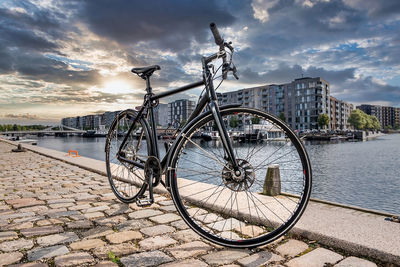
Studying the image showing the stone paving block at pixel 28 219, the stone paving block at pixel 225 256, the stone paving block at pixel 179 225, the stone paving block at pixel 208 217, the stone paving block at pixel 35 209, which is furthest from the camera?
the stone paving block at pixel 35 209

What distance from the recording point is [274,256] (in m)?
2.22

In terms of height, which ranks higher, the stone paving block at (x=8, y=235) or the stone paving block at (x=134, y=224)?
the stone paving block at (x=8, y=235)

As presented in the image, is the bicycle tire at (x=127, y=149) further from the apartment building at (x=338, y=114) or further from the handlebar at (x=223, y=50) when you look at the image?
the apartment building at (x=338, y=114)

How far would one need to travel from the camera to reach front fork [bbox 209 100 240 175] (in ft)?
7.72

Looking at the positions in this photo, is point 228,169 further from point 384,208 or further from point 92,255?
point 384,208

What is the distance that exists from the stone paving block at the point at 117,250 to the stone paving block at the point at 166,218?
680mm

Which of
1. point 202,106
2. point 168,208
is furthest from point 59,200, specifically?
point 202,106

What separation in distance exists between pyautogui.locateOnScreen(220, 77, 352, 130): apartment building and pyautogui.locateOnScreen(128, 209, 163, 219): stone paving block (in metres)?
99.7

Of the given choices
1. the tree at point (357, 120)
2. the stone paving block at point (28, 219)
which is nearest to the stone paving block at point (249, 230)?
the stone paving block at point (28, 219)

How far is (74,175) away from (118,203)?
345cm

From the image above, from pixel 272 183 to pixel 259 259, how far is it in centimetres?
245

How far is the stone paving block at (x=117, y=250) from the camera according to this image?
2.29m

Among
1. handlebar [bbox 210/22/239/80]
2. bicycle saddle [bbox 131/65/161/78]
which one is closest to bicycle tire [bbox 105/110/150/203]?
bicycle saddle [bbox 131/65/161/78]

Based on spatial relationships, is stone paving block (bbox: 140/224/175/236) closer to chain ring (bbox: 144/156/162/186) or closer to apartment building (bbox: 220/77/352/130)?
chain ring (bbox: 144/156/162/186)
